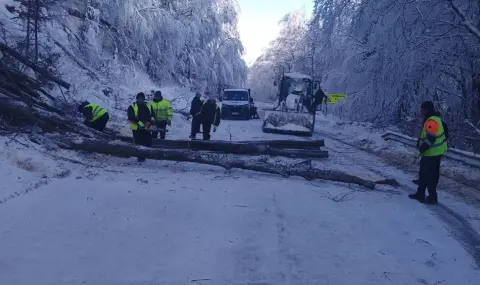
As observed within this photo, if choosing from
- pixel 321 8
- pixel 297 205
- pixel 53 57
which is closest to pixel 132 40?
pixel 53 57

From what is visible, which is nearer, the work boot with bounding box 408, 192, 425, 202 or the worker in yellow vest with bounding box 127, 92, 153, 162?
the work boot with bounding box 408, 192, 425, 202

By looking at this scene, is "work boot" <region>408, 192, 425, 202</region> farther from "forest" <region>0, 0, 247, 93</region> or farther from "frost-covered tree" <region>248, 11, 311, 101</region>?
"frost-covered tree" <region>248, 11, 311, 101</region>

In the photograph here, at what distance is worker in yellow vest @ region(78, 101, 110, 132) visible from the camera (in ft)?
33.1

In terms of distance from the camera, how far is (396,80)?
12914 millimetres

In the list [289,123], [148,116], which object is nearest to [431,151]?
[148,116]

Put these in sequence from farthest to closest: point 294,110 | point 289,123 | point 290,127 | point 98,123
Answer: point 294,110, point 289,123, point 290,127, point 98,123

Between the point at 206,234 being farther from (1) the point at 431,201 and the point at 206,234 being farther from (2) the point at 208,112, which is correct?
(2) the point at 208,112

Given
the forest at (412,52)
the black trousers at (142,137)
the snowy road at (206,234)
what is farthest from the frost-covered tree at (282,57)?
the snowy road at (206,234)

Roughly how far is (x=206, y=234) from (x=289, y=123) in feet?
44.5

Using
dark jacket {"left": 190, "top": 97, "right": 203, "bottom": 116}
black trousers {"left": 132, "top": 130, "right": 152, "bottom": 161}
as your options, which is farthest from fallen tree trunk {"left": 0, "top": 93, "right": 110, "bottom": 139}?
dark jacket {"left": 190, "top": 97, "right": 203, "bottom": 116}

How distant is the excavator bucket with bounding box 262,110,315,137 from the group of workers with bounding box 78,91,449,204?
5.39m

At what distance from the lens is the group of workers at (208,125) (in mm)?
7246

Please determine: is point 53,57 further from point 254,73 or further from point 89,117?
point 254,73

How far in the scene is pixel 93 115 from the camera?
10.2 metres
